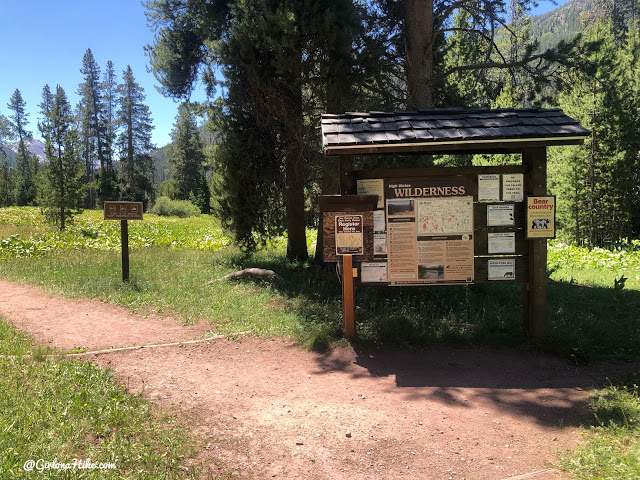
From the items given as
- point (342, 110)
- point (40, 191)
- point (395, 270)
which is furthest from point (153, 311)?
point (40, 191)

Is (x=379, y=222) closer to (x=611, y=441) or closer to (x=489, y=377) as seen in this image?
(x=489, y=377)

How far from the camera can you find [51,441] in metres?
3.35

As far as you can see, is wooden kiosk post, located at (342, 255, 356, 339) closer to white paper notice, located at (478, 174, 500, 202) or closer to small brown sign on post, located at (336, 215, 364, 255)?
small brown sign on post, located at (336, 215, 364, 255)

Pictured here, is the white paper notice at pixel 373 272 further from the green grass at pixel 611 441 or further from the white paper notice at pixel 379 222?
the green grass at pixel 611 441

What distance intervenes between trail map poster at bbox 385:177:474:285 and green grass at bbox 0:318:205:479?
367cm

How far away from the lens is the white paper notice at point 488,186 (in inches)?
251

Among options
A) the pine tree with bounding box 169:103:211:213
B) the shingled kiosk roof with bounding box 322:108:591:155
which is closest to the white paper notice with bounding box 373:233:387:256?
the shingled kiosk roof with bounding box 322:108:591:155

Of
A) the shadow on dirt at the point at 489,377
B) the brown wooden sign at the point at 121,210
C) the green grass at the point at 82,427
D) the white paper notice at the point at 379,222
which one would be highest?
the brown wooden sign at the point at 121,210

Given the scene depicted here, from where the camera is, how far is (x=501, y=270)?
6.45 meters

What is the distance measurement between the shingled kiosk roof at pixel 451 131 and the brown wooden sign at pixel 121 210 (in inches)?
245

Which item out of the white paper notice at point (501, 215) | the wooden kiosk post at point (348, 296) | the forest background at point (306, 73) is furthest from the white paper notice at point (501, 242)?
the forest background at point (306, 73)

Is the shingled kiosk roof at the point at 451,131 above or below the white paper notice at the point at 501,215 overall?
above

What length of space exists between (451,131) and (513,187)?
1.25 metres

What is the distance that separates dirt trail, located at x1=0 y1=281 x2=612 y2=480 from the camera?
3.55 metres
